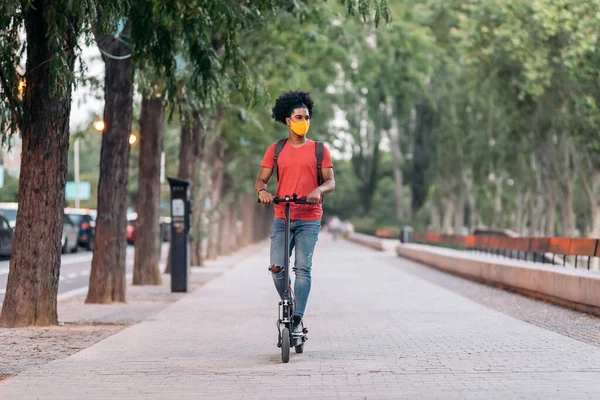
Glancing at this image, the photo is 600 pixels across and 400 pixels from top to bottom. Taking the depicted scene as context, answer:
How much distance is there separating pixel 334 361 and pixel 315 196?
4.36 ft

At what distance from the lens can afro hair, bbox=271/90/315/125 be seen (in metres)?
10.4

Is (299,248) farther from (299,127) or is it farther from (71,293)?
(71,293)

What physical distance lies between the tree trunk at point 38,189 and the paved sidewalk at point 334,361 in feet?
3.86

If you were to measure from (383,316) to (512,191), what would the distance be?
66978 millimetres

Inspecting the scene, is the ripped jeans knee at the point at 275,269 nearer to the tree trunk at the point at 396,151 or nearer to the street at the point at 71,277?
the street at the point at 71,277

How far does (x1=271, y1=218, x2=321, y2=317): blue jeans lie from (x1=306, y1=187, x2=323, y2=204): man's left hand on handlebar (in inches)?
14.7

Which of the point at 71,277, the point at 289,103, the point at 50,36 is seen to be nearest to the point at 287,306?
the point at 289,103

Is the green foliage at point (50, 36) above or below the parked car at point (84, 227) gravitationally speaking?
above

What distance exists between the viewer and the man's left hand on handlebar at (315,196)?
9766mm

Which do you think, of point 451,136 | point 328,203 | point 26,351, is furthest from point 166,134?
point 328,203

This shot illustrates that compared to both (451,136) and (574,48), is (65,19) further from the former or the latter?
(451,136)

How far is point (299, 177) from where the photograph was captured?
10164mm

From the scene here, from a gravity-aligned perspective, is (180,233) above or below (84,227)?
above

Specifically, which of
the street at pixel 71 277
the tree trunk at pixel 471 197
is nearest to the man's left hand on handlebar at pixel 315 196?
the street at pixel 71 277
